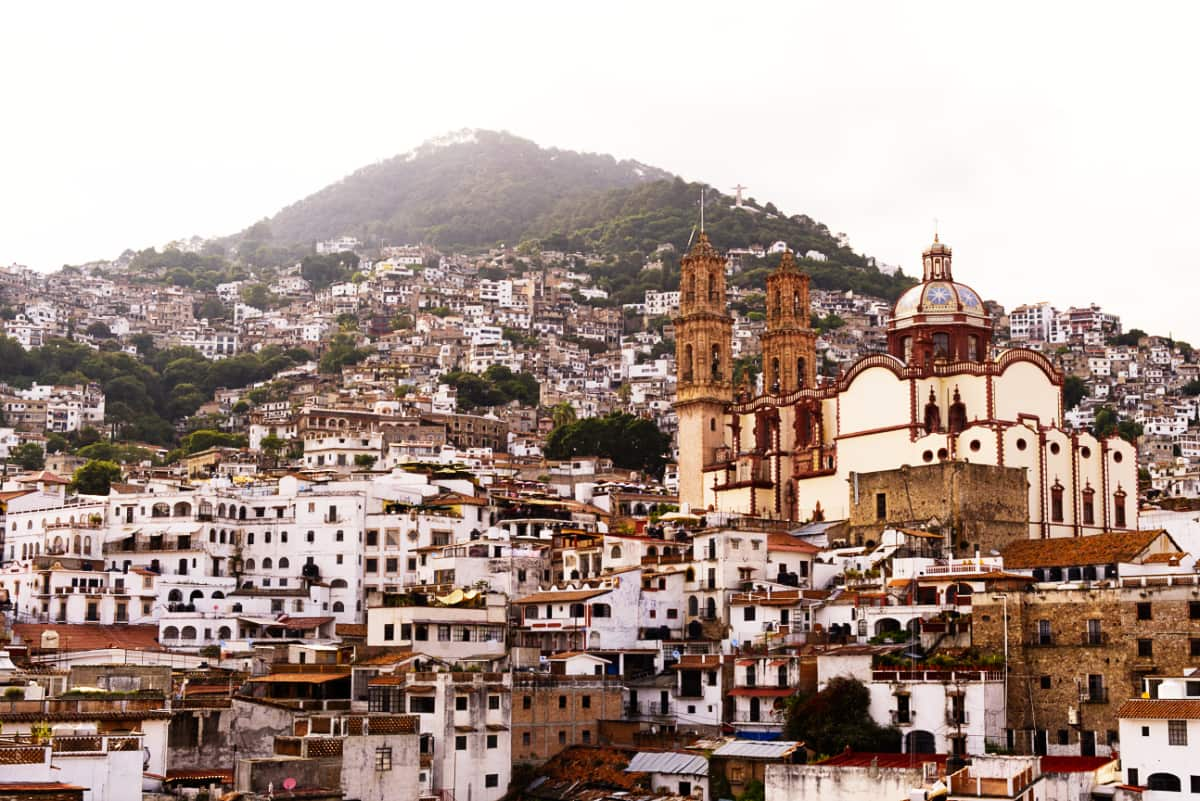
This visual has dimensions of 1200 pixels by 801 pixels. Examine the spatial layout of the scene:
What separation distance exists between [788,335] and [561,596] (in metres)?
27.3

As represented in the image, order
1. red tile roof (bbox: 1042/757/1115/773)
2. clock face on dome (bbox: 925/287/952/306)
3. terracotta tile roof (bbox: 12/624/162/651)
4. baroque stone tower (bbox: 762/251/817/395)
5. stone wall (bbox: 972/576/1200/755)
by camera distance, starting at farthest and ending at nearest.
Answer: baroque stone tower (bbox: 762/251/817/395) → clock face on dome (bbox: 925/287/952/306) → terracotta tile roof (bbox: 12/624/162/651) → stone wall (bbox: 972/576/1200/755) → red tile roof (bbox: 1042/757/1115/773)

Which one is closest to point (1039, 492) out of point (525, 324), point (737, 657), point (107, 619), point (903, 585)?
point (903, 585)

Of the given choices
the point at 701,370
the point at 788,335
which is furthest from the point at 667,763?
the point at 788,335

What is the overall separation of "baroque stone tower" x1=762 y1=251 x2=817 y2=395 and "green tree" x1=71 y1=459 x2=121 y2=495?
32587 mm

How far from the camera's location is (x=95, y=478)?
9131 cm

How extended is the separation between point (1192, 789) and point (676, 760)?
14.4 meters

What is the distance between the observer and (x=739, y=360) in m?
142

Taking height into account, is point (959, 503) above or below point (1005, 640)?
above

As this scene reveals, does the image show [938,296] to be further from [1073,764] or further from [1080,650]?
[1073,764]

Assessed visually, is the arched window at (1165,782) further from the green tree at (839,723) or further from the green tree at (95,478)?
the green tree at (95,478)

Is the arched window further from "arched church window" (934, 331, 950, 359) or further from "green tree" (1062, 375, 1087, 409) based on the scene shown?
"green tree" (1062, 375, 1087, 409)


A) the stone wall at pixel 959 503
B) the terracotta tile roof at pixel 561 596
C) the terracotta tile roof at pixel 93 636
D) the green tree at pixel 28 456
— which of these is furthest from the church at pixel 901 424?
the green tree at pixel 28 456

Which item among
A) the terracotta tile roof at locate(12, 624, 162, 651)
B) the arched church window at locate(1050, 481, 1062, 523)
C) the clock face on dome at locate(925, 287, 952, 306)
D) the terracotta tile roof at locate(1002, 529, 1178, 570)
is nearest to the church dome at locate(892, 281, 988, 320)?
the clock face on dome at locate(925, 287, 952, 306)

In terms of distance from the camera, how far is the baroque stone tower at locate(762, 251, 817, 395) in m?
83.6
